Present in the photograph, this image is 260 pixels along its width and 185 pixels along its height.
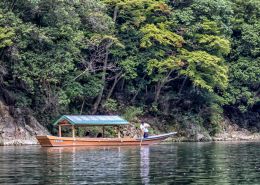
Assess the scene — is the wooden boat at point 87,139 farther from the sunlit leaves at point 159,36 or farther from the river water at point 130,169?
the river water at point 130,169

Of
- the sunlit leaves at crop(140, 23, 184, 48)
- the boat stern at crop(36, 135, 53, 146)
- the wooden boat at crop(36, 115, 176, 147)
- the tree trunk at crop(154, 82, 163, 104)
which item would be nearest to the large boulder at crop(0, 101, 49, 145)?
the wooden boat at crop(36, 115, 176, 147)

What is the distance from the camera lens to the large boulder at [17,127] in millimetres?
50375

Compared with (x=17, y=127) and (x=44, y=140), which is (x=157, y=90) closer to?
(x=17, y=127)

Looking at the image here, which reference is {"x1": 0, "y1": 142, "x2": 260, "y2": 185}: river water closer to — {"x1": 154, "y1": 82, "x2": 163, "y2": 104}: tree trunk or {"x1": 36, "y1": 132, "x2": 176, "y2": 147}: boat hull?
{"x1": 36, "y1": 132, "x2": 176, "y2": 147}: boat hull

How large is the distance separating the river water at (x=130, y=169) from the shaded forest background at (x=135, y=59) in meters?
15.0

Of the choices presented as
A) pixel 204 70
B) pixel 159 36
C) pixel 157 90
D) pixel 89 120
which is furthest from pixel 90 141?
pixel 204 70

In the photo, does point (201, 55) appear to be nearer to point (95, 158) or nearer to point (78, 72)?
point (78, 72)

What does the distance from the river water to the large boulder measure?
42.8ft

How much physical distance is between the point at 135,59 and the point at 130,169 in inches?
1158

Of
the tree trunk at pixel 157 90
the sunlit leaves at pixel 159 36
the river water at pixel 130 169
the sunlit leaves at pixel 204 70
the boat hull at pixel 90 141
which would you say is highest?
the sunlit leaves at pixel 159 36

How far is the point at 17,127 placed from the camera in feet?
168

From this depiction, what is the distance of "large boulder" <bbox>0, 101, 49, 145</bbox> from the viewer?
165ft

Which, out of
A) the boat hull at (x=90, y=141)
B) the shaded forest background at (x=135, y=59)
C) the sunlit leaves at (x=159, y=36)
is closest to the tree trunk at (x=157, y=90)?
the shaded forest background at (x=135, y=59)

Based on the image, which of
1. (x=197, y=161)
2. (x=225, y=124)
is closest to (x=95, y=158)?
(x=197, y=161)
